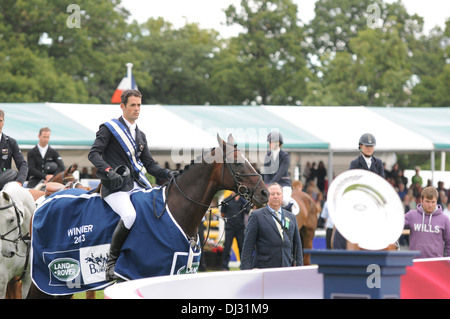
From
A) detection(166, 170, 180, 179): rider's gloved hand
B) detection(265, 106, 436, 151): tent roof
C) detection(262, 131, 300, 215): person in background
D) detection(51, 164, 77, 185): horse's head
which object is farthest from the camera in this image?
detection(265, 106, 436, 151): tent roof

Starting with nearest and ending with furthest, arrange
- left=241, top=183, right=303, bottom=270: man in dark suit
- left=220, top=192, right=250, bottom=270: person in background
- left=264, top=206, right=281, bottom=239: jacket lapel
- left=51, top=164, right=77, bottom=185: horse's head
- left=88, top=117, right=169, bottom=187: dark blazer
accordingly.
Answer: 1. left=88, top=117, right=169, bottom=187: dark blazer
2. left=241, top=183, right=303, bottom=270: man in dark suit
3. left=264, top=206, right=281, bottom=239: jacket lapel
4. left=51, top=164, right=77, bottom=185: horse's head
5. left=220, top=192, right=250, bottom=270: person in background

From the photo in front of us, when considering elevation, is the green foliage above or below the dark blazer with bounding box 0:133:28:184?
above

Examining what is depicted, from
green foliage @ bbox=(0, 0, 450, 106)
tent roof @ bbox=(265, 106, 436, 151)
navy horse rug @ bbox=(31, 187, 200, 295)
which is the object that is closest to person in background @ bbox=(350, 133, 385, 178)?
navy horse rug @ bbox=(31, 187, 200, 295)

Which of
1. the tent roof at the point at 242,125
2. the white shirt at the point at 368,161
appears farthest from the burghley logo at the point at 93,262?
the tent roof at the point at 242,125

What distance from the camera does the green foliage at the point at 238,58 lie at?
113 feet

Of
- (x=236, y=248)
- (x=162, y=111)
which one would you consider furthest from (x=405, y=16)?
(x=236, y=248)

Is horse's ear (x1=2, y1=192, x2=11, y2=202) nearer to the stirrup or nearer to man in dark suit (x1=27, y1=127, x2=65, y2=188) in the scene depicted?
the stirrup

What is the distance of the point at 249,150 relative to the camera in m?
15.7

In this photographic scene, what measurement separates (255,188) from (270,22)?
38.8 m

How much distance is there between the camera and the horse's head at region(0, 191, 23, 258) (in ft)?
22.3

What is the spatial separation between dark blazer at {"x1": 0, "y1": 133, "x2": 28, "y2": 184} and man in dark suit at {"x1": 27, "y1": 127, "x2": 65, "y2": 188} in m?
2.94

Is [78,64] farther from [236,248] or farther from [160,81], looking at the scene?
[236,248]

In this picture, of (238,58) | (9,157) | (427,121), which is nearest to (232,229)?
(9,157)
